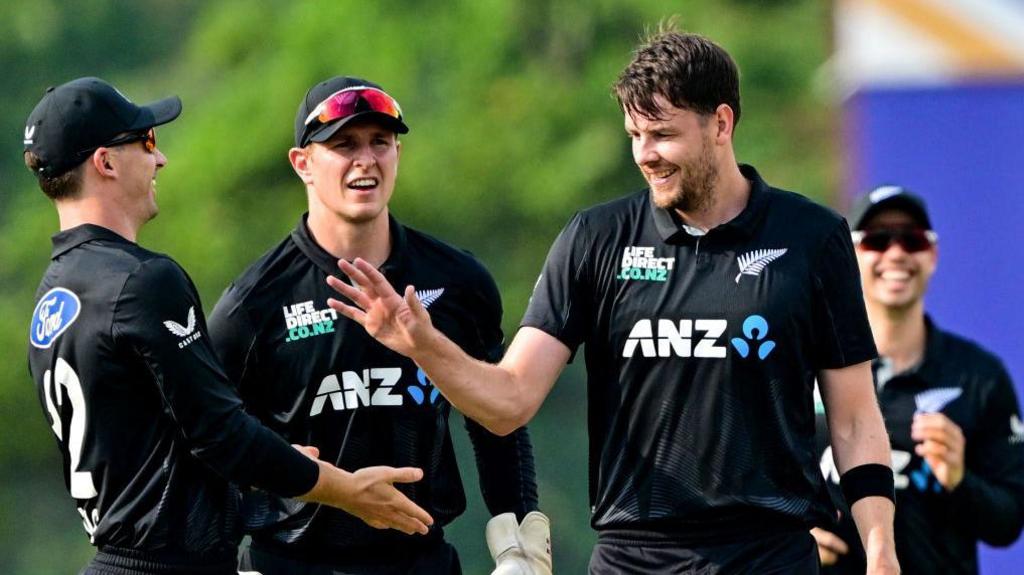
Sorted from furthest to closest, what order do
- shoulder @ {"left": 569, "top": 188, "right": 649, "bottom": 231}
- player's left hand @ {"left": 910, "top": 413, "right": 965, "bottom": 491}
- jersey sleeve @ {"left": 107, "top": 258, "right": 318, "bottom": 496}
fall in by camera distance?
player's left hand @ {"left": 910, "top": 413, "right": 965, "bottom": 491} → shoulder @ {"left": 569, "top": 188, "right": 649, "bottom": 231} → jersey sleeve @ {"left": 107, "top": 258, "right": 318, "bottom": 496}

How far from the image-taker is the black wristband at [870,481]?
4.96 metres

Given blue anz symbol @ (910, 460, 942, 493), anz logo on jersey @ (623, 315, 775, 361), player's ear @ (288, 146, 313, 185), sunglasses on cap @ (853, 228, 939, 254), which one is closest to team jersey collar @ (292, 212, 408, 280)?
player's ear @ (288, 146, 313, 185)

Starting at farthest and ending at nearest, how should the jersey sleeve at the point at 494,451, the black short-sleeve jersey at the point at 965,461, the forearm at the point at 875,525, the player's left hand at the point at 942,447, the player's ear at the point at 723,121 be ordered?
the black short-sleeve jersey at the point at 965,461 < the player's left hand at the point at 942,447 < the jersey sleeve at the point at 494,451 < the player's ear at the point at 723,121 < the forearm at the point at 875,525

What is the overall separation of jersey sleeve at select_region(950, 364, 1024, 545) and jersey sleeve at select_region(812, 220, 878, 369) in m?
1.60

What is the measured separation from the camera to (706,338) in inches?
194

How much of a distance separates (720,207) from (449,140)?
1628cm

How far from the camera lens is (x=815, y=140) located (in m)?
21.2

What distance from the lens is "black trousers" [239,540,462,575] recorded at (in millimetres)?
5598

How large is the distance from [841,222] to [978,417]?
1.78m

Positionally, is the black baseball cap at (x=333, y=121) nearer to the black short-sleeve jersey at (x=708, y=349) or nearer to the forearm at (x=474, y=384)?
the black short-sleeve jersey at (x=708, y=349)

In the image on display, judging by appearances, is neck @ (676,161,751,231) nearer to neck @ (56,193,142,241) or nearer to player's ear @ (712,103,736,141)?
player's ear @ (712,103,736,141)

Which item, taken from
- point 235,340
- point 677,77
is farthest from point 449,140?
point 677,77

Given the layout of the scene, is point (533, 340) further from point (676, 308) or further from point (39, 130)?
point (39, 130)

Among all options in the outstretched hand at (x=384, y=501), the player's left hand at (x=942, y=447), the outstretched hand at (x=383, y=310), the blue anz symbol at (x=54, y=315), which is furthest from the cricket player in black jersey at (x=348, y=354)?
the player's left hand at (x=942, y=447)
